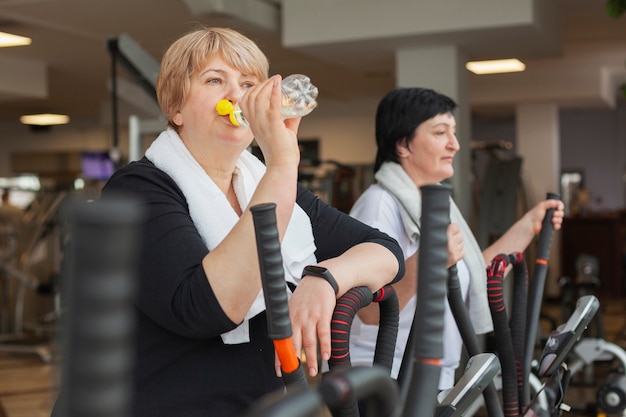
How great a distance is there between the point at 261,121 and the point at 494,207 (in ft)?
20.5

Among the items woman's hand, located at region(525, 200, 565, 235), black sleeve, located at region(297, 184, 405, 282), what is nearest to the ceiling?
woman's hand, located at region(525, 200, 565, 235)

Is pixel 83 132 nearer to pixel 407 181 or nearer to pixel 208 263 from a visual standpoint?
pixel 407 181

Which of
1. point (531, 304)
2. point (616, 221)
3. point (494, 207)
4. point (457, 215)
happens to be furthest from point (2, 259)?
point (616, 221)

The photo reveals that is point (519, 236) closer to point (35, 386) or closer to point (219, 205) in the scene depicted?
point (219, 205)

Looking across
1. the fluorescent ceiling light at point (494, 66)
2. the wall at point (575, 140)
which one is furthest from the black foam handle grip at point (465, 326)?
the wall at point (575, 140)

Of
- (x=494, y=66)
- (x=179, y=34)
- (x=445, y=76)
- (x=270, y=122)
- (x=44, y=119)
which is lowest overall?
(x=270, y=122)

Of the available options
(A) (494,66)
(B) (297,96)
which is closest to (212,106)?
(B) (297,96)

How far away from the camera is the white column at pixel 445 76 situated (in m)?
6.98

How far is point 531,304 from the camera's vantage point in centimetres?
167

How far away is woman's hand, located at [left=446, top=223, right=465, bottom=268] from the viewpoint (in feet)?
4.59

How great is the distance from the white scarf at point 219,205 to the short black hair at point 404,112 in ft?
2.91

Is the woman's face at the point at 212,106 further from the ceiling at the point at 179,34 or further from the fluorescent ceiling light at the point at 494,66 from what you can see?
the fluorescent ceiling light at the point at 494,66

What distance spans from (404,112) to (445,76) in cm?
494

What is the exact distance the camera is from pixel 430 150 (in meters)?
2.19
